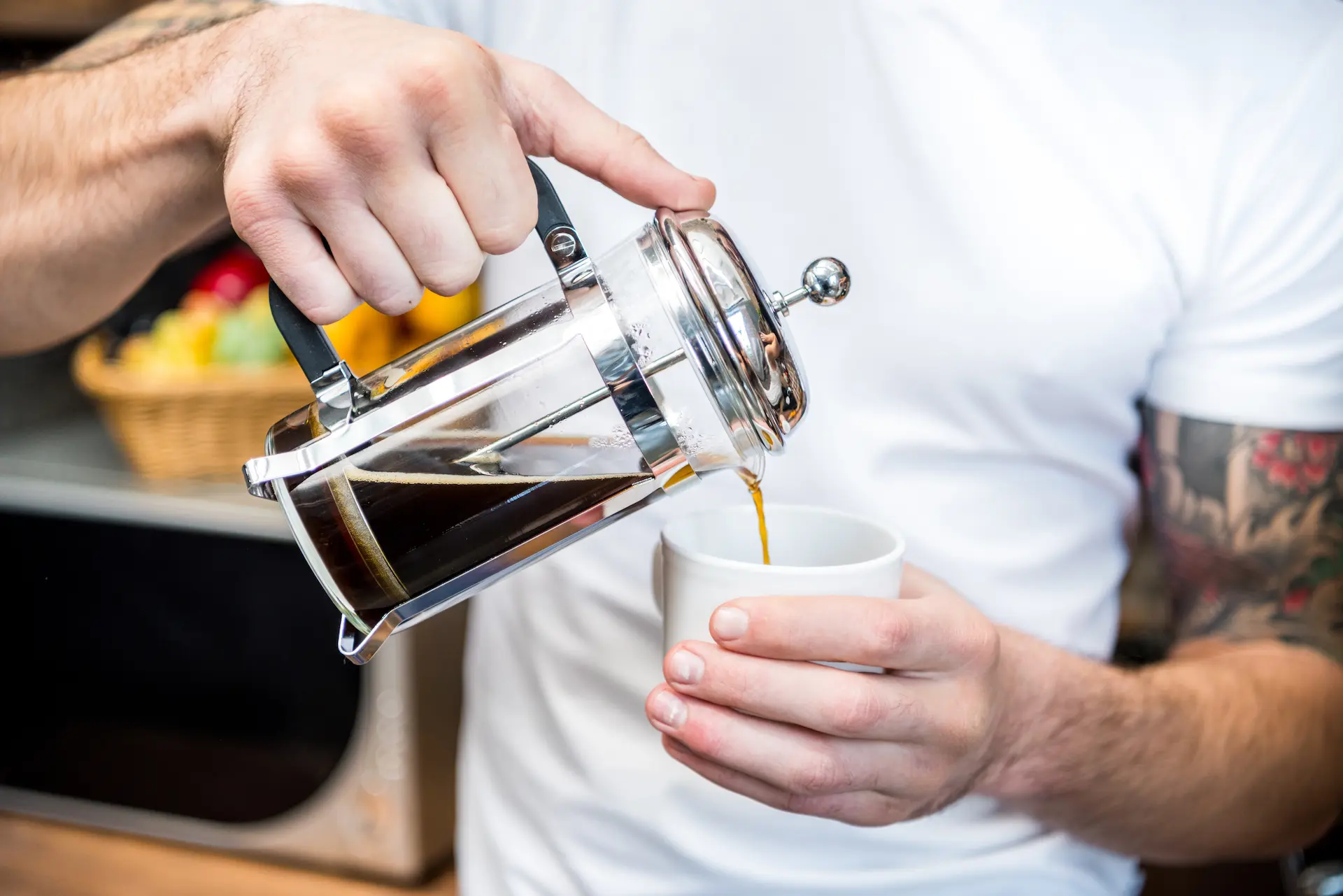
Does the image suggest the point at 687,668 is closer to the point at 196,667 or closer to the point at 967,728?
the point at 967,728

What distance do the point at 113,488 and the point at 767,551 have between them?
1437mm

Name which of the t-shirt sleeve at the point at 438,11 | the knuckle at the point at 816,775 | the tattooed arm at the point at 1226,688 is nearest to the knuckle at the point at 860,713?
the knuckle at the point at 816,775

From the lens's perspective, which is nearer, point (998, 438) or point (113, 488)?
point (998, 438)

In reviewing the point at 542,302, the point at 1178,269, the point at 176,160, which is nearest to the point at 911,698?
the point at 542,302

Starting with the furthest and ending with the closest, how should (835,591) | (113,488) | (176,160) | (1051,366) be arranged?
(113,488) → (1051,366) → (176,160) → (835,591)

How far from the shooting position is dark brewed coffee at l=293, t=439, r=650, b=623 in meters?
0.57

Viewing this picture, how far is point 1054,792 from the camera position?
80 centimetres

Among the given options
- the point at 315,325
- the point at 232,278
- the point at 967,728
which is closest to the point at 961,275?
the point at 967,728

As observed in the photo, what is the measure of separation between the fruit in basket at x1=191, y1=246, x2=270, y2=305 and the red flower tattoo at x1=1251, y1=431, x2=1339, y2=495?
159 centimetres

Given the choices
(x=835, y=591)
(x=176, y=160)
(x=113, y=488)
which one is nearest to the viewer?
(x=835, y=591)

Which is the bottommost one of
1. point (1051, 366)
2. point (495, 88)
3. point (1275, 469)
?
point (1275, 469)

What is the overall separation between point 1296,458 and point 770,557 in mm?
419

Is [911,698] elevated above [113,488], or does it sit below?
below

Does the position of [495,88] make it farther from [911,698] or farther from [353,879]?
[353,879]
